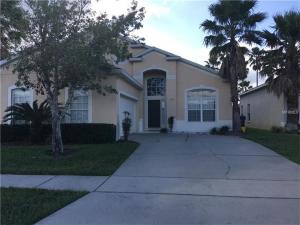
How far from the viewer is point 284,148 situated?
49.7 ft

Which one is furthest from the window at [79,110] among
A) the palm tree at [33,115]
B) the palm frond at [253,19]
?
the palm frond at [253,19]

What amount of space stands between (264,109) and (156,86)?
10.1 m

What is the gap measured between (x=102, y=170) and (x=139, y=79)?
15745mm

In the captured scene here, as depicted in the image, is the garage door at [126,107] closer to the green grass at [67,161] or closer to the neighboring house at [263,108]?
the green grass at [67,161]

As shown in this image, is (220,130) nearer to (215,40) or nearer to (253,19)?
(215,40)

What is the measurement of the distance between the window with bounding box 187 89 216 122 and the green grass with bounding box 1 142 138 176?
1097 centimetres

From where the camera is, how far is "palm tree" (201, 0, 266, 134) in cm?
2297

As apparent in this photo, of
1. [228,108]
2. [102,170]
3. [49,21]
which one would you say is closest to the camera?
[102,170]

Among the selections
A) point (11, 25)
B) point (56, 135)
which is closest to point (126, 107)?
point (56, 135)

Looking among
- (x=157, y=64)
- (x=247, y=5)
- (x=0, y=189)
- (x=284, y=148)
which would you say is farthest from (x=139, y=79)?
(x=0, y=189)

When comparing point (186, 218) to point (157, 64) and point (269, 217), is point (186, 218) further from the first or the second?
point (157, 64)

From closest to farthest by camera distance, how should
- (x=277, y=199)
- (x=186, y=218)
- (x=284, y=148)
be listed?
(x=186, y=218) → (x=277, y=199) → (x=284, y=148)

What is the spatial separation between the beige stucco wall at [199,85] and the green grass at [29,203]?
59.1 feet

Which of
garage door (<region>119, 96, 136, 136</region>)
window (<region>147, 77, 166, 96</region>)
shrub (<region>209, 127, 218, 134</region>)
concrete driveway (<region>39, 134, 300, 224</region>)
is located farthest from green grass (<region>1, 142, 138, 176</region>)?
window (<region>147, 77, 166, 96</region>)
